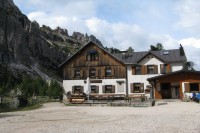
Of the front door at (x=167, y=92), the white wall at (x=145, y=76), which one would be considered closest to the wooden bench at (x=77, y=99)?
the white wall at (x=145, y=76)

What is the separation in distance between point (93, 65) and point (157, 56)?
932 cm

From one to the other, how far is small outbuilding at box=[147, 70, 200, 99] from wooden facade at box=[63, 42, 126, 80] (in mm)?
5675

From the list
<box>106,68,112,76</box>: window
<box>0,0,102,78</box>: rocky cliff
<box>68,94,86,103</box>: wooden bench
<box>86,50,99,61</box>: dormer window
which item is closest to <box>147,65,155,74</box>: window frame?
<box>106,68,112,76</box>: window

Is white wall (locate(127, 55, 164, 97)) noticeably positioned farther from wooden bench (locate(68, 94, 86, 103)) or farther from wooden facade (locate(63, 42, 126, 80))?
wooden bench (locate(68, 94, 86, 103))

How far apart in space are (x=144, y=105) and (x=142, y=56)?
705 inches

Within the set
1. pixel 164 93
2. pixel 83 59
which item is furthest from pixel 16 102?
pixel 164 93

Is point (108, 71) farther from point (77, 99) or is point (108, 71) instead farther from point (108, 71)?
point (77, 99)

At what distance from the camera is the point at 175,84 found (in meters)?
42.1

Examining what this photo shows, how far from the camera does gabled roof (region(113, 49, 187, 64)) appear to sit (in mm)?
44969

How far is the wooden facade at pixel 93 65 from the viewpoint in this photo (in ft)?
152

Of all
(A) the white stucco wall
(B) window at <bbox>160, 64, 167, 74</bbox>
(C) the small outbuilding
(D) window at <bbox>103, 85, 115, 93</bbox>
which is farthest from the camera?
(D) window at <bbox>103, 85, 115, 93</bbox>

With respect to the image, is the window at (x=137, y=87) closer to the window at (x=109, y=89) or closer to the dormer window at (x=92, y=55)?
the window at (x=109, y=89)

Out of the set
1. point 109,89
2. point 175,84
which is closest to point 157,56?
point 175,84

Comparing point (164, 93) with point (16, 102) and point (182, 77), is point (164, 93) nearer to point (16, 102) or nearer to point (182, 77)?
point (182, 77)
